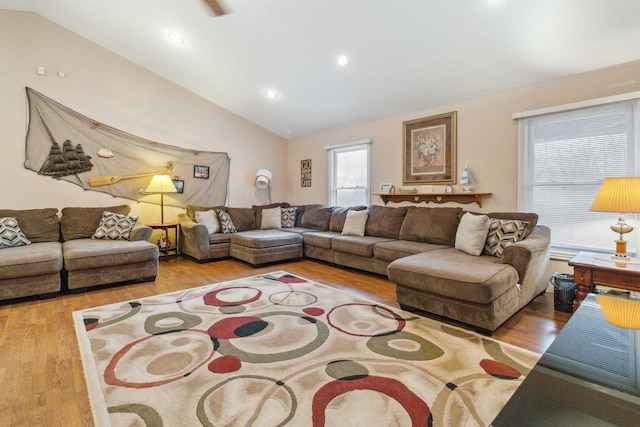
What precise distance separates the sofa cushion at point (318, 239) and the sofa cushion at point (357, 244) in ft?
0.35

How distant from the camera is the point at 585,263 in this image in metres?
2.46

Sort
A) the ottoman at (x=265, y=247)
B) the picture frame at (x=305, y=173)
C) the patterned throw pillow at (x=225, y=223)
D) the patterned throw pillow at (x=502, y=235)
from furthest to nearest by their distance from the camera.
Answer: the picture frame at (x=305, y=173) < the patterned throw pillow at (x=225, y=223) < the ottoman at (x=265, y=247) < the patterned throw pillow at (x=502, y=235)

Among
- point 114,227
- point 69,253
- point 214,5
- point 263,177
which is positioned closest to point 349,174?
point 263,177

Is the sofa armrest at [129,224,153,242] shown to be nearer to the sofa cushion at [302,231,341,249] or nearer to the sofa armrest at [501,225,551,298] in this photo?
the sofa cushion at [302,231,341,249]

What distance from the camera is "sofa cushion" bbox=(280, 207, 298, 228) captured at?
5.82 meters

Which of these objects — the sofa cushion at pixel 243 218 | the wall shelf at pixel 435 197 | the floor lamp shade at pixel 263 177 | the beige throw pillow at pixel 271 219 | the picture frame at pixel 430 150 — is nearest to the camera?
the wall shelf at pixel 435 197

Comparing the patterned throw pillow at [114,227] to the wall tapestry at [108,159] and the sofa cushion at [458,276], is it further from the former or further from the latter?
the sofa cushion at [458,276]

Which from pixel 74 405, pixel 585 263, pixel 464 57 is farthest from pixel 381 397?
pixel 464 57

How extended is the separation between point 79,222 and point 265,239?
8.06 ft

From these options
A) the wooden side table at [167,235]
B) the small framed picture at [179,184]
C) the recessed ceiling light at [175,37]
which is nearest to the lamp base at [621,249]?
the recessed ceiling light at [175,37]

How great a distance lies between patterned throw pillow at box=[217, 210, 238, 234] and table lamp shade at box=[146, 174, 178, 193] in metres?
0.82

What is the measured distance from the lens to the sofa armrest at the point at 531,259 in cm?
254

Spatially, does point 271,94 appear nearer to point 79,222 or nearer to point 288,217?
point 288,217

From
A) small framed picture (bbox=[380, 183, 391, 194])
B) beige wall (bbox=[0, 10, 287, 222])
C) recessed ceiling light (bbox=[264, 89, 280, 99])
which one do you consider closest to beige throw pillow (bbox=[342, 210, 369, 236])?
small framed picture (bbox=[380, 183, 391, 194])
